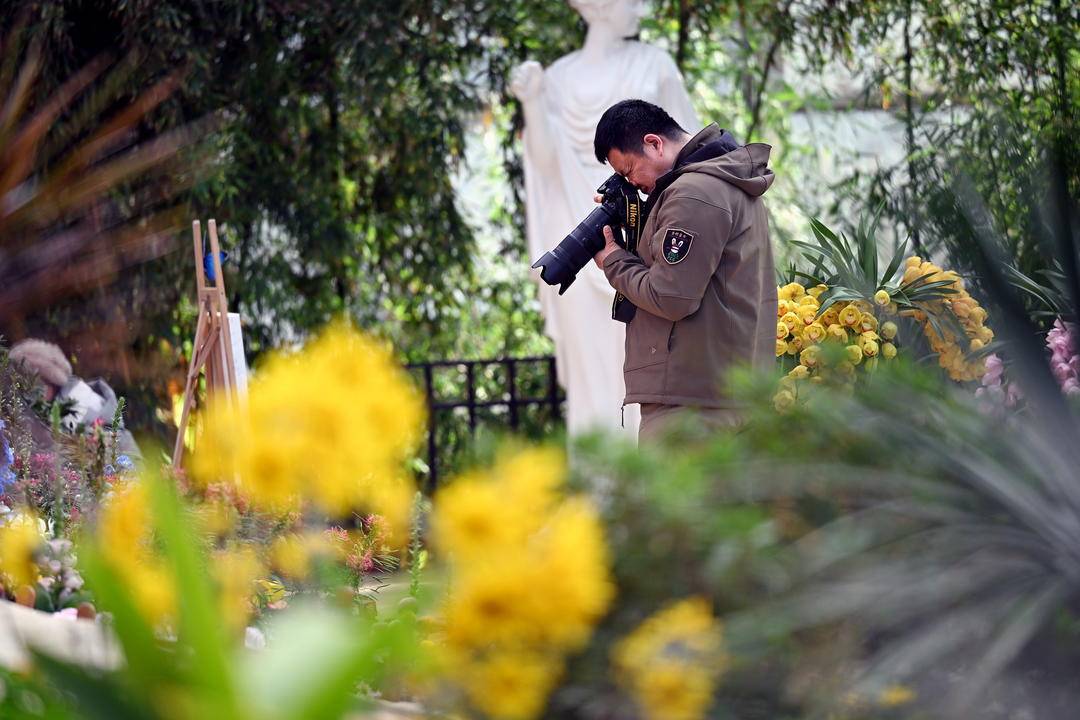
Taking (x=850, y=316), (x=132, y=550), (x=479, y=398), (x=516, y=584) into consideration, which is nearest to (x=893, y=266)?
(x=850, y=316)

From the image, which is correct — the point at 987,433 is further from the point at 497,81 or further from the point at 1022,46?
the point at 497,81

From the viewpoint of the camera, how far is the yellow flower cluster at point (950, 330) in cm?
269

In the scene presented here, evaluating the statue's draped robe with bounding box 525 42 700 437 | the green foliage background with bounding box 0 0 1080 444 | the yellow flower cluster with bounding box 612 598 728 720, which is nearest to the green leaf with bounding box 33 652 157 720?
the yellow flower cluster with bounding box 612 598 728 720

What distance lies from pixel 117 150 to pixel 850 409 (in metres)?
5.04

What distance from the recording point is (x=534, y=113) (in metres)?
4.75

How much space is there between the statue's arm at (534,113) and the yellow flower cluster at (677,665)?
3.89m

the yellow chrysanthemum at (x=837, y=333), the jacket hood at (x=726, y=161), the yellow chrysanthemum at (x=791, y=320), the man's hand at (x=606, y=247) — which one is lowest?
the yellow chrysanthemum at (x=837, y=333)

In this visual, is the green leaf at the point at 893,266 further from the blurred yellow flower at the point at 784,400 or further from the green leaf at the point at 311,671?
the green leaf at the point at 311,671

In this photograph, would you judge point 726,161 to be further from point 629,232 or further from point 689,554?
point 689,554

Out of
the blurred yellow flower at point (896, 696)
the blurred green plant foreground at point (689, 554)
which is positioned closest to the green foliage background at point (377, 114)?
the blurred green plant foreground at point (689, 554)

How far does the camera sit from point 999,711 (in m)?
1.01

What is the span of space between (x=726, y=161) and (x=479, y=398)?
13.1 ft

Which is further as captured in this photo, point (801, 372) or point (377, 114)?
point (377, 114)

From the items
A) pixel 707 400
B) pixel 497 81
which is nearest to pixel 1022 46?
pixel 497 81
